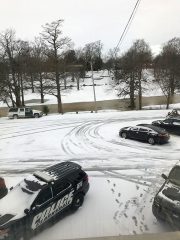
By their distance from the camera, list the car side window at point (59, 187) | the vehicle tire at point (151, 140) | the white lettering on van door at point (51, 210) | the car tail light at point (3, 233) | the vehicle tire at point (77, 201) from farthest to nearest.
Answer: the vehicle tire at point (151, 140) → the vehicle tire at point (77, 201) → the car side window at point (59, 187) → the white lettering on van door at point (51, 210) → the car tail light at point (3, 233)

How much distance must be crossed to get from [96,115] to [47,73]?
18613 millimetres

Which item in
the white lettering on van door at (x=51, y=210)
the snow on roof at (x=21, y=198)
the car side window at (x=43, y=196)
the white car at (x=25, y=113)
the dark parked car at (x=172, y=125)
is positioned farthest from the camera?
the white car at (x=25, y=113)

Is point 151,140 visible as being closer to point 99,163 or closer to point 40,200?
point 99,163

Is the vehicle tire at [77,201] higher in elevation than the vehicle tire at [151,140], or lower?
lower

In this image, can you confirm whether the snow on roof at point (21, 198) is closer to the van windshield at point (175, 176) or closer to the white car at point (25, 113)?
the van windshield at point (175, 176)

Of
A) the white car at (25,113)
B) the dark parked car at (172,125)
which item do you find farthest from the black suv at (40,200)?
→ the white car at (25,113)

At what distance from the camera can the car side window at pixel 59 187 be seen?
36.3ft

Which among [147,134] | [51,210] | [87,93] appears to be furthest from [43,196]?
[87,93]

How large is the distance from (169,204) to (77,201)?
3.78 metres

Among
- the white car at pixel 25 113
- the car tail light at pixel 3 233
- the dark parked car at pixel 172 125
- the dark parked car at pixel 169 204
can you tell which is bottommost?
the car tail light at pixel 3 233

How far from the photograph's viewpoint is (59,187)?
36.9 feet

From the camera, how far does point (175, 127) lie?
989 inches

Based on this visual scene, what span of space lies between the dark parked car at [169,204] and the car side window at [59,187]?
11.1 ft

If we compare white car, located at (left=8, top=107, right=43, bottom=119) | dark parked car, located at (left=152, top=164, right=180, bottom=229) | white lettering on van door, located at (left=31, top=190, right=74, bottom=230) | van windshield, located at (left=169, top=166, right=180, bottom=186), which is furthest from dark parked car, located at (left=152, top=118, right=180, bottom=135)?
white car, located at (left=8, top=107, right=43, bottom=119)
